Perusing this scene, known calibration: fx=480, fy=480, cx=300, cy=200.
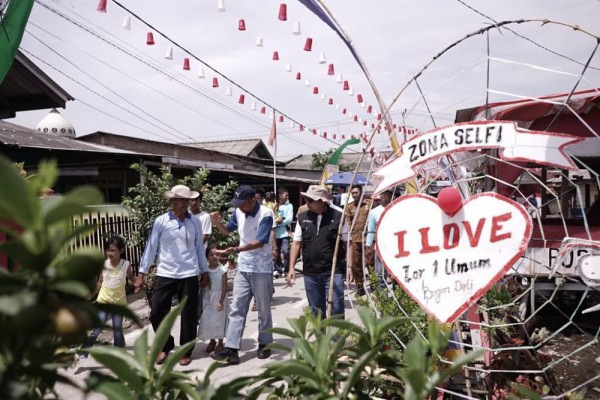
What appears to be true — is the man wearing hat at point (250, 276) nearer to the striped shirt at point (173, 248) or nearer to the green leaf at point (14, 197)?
the striped shirt at point (173, 248)

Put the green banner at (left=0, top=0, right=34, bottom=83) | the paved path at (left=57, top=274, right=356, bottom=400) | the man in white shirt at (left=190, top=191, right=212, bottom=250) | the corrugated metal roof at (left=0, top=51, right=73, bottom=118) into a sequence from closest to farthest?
the paved path at (left=57, top=274, right=356, bottom=400) → the green banner at (left=0, top=0, right=34, bottom=83) → the man in white shirt at (left=190, top=191, right=212, bottom=250) → the corrugated metal roof at (left=0, top=51, right=73, bottom=118)

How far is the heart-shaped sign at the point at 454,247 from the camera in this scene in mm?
2330

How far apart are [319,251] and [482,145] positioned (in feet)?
8.31

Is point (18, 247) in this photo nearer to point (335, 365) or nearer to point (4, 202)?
point (4, 202)

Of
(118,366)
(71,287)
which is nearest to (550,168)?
(118,366)

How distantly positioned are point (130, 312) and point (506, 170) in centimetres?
492

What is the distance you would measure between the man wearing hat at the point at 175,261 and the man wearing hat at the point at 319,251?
3.64 ft

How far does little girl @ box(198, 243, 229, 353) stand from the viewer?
5.09 m

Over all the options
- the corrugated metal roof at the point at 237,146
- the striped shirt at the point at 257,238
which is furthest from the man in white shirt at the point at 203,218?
the corrugated metal roof at the point at 237,146

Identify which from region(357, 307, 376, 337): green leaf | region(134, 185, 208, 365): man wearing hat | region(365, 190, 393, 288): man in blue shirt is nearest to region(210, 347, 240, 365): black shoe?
region(134, 185, 208, 365): man wearing hat

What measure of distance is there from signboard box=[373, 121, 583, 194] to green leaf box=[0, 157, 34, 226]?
2060 millimetres

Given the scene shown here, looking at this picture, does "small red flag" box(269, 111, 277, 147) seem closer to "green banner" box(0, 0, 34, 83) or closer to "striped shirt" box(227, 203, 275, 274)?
"green banner" box(0, 0, 34, 83)

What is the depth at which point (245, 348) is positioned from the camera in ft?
17.3

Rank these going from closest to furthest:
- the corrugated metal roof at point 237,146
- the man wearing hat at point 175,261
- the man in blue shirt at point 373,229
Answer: the man wearing hat at point 175,261, the man in blue shirt at point 373,229, the corrugated metal roof at point 237,146
